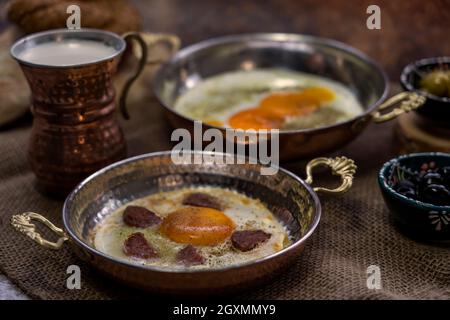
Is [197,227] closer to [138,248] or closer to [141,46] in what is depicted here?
[138,248]

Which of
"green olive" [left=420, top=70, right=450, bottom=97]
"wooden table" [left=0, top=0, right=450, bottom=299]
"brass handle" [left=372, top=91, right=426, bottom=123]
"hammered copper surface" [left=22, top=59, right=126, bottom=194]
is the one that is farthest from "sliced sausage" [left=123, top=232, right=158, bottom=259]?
"wooden table" [left=0, top=0, right=450, bottom=299]

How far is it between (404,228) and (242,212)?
0.45 meters

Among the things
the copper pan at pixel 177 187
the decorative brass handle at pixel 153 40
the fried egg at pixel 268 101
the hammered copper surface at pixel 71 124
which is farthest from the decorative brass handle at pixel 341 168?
the decorative brass handle at pixel 153 40

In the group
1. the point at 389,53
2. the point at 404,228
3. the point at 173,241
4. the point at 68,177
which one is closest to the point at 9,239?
the point at 68,177

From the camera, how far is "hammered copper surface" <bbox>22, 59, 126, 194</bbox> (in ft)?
6.20

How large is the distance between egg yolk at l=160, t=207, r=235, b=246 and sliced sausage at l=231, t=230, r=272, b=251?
0.04 m

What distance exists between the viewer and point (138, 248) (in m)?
1.64

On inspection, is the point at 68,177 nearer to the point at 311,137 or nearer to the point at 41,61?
the point at 41,61

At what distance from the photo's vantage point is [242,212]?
6.06 feet

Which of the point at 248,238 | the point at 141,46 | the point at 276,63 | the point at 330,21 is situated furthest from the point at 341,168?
the point at 330,21

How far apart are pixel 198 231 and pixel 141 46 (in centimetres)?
79

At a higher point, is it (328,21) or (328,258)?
(328,21)

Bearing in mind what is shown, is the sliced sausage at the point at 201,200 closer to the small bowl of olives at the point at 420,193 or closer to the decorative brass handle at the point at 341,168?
the decorative brass handle at the point at 341,168

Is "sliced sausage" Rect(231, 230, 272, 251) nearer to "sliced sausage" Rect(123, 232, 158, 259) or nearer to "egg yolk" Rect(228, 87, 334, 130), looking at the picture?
"sliced sausage" Rect(123, 232, 158, 259)
